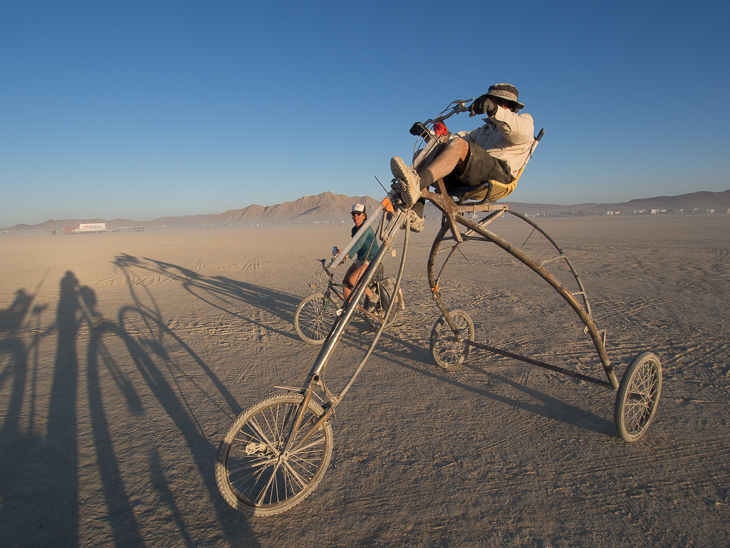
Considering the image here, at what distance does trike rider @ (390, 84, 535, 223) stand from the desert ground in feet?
2.31

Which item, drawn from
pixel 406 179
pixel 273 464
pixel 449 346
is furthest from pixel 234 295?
pixel 406 179

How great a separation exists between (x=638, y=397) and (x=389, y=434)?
2.18 meters

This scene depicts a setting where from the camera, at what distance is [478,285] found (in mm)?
9258

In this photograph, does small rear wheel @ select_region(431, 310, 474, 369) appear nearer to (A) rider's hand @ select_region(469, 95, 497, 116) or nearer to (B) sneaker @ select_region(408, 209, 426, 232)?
(B) sneaker @ select_region(408, 209, 426, 232)

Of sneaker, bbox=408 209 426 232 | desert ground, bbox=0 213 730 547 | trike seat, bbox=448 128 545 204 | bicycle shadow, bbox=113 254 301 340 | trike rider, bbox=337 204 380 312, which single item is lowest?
desert ground, bbox=0 213 730 547

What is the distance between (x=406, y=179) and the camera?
6.80ft

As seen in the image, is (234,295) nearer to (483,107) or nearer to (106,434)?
(106,434)

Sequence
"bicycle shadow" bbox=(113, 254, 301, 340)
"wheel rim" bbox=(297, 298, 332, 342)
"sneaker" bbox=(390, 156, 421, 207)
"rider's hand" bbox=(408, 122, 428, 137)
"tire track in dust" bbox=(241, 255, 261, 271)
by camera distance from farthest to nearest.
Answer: "tire track in dust" bbox=(241, 255, 261, 271), "bicycle shadow" bbox=(113, 254, 301, 340), "wheel rim" bbox=(297, 298, 332, 342), "rider's hand" bbox=(408, 122, 428, 137), "sneaker" bbox=(390, 156, 421, 207)

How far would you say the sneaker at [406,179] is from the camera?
2.05 meters

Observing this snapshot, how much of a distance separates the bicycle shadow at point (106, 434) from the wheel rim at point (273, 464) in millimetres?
176

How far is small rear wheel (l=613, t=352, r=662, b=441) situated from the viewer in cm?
285

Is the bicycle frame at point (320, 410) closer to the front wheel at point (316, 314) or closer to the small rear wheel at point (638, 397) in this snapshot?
the small rear wheel at point (638, 397)

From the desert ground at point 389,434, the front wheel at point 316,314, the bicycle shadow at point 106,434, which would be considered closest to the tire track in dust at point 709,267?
the desert ground at point 389,434

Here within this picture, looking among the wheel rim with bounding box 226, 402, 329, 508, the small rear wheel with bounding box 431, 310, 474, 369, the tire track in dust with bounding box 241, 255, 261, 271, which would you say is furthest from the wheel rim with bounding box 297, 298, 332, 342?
the tire track in dust with bounding box 241, 255, 261, 271
